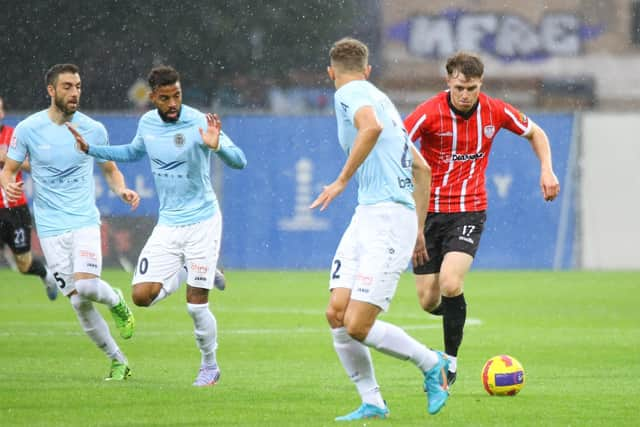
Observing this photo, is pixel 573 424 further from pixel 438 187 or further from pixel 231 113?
pixel 231 113

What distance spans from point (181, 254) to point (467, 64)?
2.52 metres

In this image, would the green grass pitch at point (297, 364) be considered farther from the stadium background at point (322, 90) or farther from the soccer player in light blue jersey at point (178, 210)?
the stadium background at point (322, 90)

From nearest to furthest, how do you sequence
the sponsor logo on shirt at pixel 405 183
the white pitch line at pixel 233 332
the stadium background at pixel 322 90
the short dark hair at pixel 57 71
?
the sponsor logo on shirt at pixel 405 183, the short dark hair at pixel 57 71, the white pitch line at pixel 233 332, the stadium background at pixel 322 90

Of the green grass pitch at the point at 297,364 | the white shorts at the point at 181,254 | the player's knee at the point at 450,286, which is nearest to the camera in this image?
the green grass pitch at the point at 297,364

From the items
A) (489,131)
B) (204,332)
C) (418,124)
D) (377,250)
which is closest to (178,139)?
(204,332)

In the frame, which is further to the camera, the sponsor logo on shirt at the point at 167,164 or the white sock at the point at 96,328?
the white sock at the point at 96,328

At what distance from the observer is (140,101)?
2739 cm

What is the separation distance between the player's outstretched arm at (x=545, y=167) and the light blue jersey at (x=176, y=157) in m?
2.17

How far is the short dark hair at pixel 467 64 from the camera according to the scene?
9.99m

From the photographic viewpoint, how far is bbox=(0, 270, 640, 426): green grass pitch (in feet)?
28.6

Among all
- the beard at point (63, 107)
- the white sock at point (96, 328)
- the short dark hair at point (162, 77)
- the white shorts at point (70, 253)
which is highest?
the short dark hair at point (162, 77)

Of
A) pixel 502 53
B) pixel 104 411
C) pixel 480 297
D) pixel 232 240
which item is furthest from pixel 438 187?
pixel 502 53

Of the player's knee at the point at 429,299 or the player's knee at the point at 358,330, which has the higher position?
the player's knee at the point at 358,330

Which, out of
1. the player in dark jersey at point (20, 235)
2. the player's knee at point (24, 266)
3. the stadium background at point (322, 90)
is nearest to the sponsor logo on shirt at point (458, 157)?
the player in dark jersey at point (20, 235)
